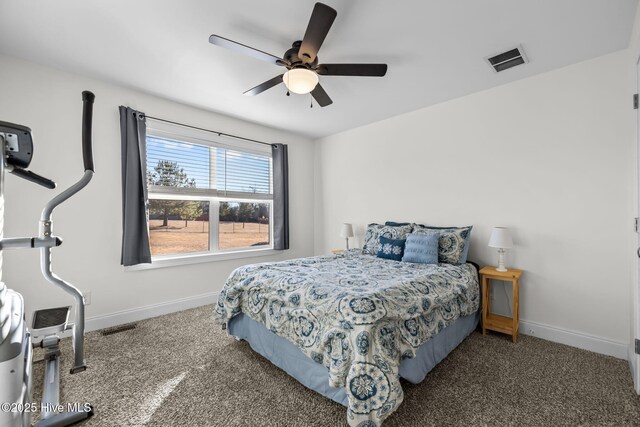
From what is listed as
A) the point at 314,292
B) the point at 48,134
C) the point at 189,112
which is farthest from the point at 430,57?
the point at 48,134

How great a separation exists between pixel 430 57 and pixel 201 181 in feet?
9.64

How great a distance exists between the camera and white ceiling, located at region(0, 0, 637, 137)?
6.11ft

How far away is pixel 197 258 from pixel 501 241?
340 cm

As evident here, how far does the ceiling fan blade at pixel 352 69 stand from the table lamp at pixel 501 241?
5.98ft

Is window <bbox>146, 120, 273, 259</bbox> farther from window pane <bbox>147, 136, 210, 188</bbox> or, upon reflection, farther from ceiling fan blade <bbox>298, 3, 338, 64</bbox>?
ceiling fan blade <bbox>298, 3, 338, 64</bbox>

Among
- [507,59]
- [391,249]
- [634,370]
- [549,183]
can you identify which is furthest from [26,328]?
[549,183]

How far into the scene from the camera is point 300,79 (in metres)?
2.05

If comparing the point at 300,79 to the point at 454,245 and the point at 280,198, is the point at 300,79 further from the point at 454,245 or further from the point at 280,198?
the point at 280,198

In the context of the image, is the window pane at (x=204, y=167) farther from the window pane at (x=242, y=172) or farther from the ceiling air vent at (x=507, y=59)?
the ceiling air vent at (x=507, y=59)

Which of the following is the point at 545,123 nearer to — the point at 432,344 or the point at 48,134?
the point at 432,344

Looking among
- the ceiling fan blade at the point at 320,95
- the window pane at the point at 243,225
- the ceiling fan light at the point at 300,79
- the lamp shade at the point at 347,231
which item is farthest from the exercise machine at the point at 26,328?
the lamp shade at the point at 347,231

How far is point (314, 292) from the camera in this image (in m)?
1.88

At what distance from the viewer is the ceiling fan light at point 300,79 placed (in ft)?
6.66

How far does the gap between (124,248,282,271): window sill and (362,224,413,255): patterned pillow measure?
155cm
